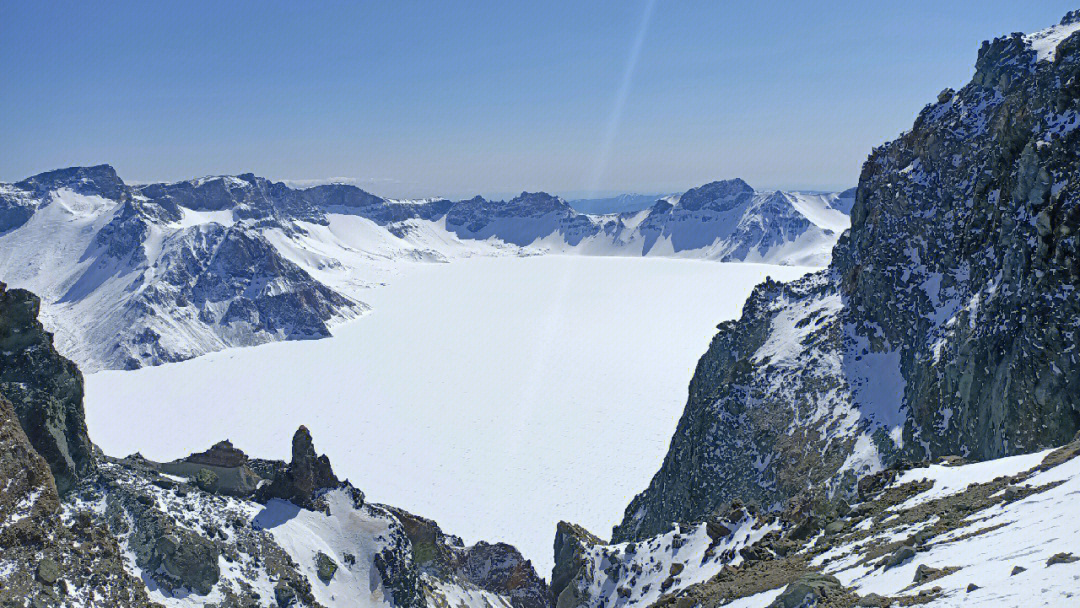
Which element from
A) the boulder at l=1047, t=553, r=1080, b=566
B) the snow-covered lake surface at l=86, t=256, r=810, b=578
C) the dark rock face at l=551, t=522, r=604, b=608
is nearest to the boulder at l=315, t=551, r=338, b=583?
the dark rock face at l=551, t=522, r=604, b=608

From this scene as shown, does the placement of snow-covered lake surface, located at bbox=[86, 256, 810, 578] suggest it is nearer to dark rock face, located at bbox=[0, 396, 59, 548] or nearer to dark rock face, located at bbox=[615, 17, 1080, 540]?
dark rock face, located at bbox=[615, 17, 1080, 540]

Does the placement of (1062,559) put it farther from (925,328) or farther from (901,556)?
(925,328)

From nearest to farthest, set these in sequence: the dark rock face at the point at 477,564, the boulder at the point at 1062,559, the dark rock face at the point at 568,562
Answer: the boulder at the point at 1062,559 < the dark rock face at the point at 568,562 < the dark rock face at the point at 477,564

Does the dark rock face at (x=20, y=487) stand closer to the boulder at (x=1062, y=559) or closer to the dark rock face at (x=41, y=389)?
the dark rock face at (x=41, y=389)

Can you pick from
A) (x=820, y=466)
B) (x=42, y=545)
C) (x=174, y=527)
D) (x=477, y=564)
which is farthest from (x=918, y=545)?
(x=477, y=564)

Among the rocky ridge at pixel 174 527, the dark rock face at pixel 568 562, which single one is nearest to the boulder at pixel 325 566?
the rocky ridge at pixel 174 527

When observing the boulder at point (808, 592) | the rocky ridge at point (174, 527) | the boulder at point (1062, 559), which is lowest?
the rocky ridge at point (174, 527)

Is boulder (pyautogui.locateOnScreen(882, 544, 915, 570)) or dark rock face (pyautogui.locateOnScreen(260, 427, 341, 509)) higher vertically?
boulder (pyautogui.locateOnScreen(882, 544, 915, 570))

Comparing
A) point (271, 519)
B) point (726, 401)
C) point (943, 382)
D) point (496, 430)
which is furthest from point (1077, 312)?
point (496, 430)
